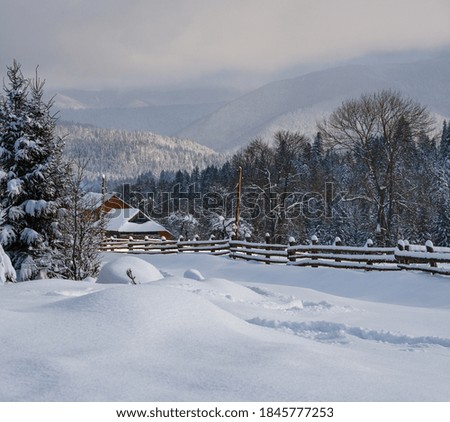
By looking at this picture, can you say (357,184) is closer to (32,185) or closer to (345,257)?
(345,257)

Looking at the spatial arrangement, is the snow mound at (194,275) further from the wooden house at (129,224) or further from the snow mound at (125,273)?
the wooden house at (129,224)

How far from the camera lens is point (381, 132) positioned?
31.1 m

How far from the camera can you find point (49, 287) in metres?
9.95

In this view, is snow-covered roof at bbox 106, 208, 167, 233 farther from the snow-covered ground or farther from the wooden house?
the snow-covered ground

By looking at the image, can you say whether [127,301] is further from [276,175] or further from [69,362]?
[276,175]

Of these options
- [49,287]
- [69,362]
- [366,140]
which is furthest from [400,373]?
[366,140]

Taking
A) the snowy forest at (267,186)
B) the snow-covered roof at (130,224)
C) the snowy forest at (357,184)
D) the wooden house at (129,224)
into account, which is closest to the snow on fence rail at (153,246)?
the snowy forest at (267,186)

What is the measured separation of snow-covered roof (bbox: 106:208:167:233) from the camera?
178 ft

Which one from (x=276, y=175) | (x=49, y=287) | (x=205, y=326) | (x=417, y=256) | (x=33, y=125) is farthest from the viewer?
(x=276, y=175)

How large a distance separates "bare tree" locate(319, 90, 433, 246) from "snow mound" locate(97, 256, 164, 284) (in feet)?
62.8

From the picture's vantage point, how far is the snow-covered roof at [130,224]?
54.4m

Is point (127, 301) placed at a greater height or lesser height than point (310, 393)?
greater

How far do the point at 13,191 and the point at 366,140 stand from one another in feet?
67.9

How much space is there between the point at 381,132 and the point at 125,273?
2271 cm
